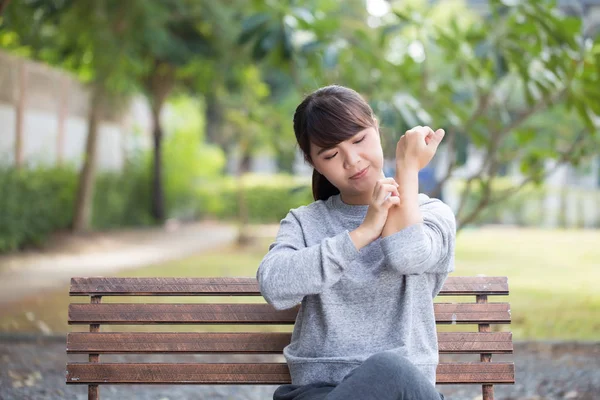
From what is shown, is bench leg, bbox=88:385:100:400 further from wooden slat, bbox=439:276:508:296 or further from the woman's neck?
wooden slat, bbox=439:276:508:296

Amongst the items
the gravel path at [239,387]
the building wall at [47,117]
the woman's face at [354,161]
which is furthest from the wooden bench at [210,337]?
the building wall at [47,117]

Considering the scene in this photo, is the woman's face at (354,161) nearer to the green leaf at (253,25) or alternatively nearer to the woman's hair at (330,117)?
the woman's hair at (330,117)

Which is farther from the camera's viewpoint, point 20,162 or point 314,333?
point 20,162

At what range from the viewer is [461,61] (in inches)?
221

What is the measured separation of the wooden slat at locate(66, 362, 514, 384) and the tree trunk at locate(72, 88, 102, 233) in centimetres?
1071

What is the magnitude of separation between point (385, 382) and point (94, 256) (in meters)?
10.5

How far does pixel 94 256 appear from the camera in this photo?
12.1 meters

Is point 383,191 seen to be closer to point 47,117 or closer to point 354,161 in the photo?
point 354,161

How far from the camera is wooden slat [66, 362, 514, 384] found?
111 inches

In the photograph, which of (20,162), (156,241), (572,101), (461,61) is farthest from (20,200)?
(572,101)

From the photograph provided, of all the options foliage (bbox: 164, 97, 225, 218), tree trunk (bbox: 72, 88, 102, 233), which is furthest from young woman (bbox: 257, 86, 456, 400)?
foliage (bbox: 164, 97, 225, 218)

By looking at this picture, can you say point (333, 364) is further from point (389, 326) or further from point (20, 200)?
point (20, 200)

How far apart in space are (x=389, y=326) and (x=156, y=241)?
1270 cm

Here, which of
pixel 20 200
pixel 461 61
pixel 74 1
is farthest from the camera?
pixel 20 200
